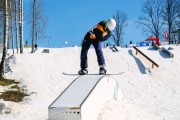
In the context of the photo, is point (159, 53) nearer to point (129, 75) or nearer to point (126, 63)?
point (126, 63)

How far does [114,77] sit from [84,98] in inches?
539

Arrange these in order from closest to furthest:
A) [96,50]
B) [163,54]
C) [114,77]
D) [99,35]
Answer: [99,35] → [96,50] → [114,77] → [163,54]

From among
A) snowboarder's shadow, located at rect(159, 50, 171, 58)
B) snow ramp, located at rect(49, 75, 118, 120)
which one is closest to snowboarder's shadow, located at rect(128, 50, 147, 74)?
snowboarder's shadow, located at rect(159, 50, 171, 58)

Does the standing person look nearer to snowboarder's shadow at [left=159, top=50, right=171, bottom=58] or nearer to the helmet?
the helmet

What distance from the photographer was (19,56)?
26141 mm

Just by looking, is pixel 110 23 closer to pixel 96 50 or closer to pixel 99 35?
pixel 99 35

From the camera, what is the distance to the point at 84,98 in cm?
895

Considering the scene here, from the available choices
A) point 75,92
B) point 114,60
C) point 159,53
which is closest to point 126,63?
point 114,60

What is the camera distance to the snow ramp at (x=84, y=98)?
848cm

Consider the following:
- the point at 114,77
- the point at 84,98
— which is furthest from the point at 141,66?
the point at 84,98

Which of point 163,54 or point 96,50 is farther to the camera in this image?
point 163,54

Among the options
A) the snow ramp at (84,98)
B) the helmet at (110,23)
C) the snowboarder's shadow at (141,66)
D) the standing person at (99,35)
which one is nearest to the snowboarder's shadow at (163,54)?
the snowboarder's shadow at (141,66)

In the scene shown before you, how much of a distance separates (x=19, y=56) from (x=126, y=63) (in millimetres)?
7060

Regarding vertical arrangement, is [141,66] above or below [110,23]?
below
